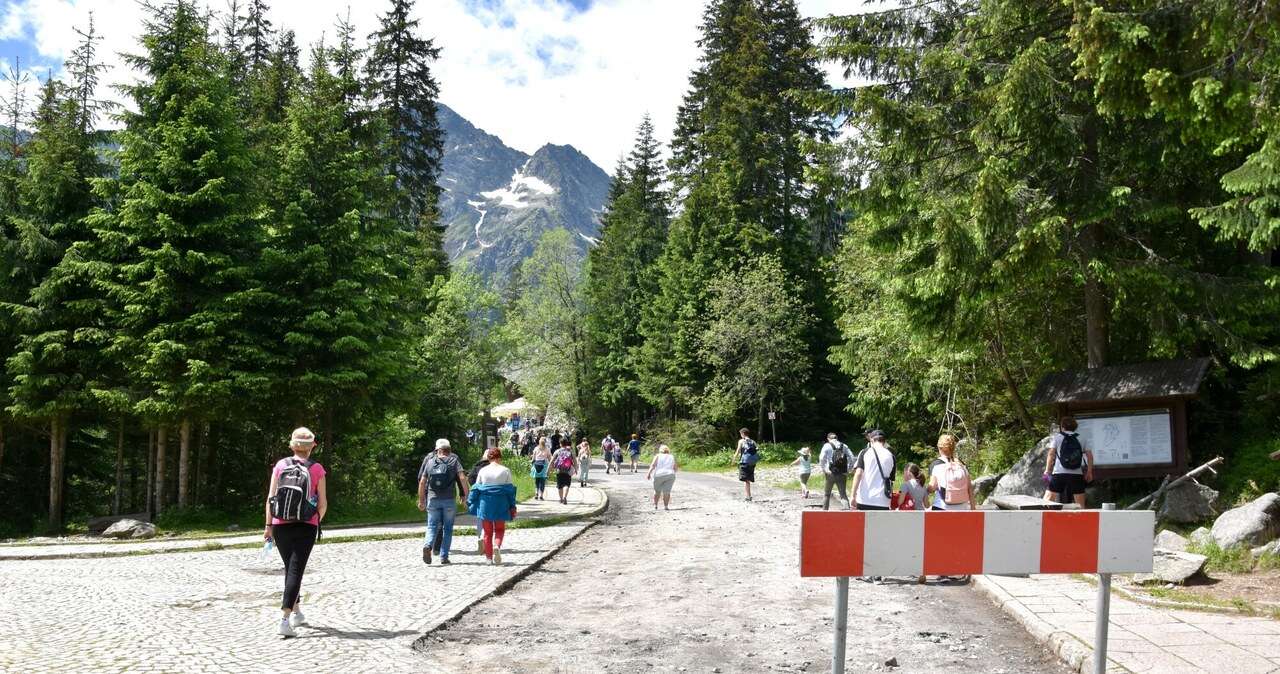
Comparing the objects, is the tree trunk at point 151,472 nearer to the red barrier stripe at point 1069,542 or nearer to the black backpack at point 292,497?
the black backpack at point 292,497

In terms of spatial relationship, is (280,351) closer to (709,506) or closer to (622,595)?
(709,506)

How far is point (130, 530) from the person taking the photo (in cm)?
1891

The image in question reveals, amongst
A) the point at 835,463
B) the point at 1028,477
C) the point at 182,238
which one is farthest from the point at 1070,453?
the point at 182,238

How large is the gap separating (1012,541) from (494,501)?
8827mm

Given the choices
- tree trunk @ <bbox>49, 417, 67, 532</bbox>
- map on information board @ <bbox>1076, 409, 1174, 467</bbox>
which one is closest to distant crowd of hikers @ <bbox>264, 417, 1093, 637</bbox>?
map on information board @ <bbox>1076, 409, 1174, 467</bbox>

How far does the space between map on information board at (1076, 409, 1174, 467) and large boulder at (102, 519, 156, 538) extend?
58.5 feet

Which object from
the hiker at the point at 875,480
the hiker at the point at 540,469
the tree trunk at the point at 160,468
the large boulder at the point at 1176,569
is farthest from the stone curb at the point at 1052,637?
the hiker at the point at 540,469

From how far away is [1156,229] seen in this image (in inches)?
627

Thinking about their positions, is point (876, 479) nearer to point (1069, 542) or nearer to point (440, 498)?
point (1069, 542)

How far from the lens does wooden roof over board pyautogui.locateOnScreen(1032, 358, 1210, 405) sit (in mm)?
13320

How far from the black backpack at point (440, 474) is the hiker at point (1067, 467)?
816 cm

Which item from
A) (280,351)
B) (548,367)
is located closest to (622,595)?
(280,351)

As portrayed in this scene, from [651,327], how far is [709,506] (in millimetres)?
32137

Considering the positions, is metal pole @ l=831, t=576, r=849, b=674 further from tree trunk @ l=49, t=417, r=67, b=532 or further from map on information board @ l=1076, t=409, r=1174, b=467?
tree trunk @ l=49, t=417, r=67, b=532
